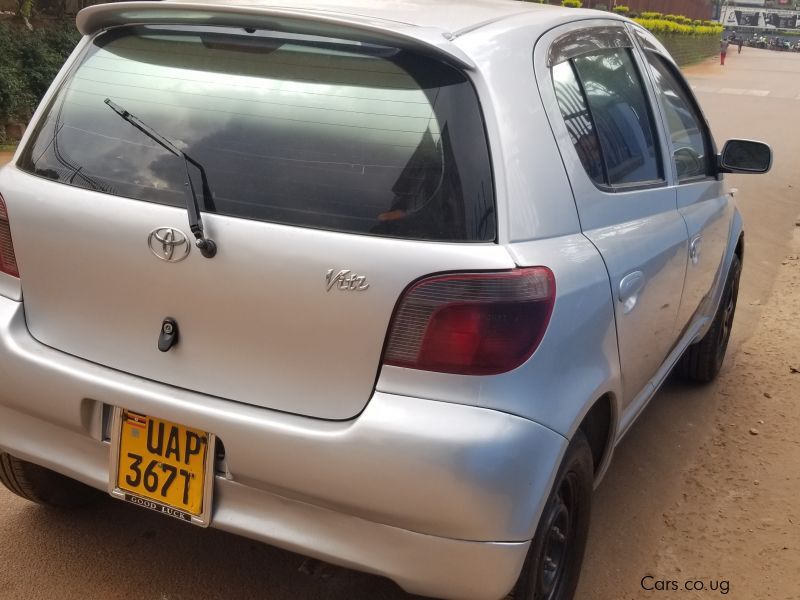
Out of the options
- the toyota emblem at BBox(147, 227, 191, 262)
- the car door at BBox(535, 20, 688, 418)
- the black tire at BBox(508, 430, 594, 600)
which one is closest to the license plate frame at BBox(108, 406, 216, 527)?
the toyota emblem at BBox(147, 227, 191, 262)

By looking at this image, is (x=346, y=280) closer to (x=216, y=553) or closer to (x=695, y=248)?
(x=216, y=553)

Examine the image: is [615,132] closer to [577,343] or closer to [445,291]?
[577,343]

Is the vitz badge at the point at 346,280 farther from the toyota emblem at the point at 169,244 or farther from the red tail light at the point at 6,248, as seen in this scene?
the red tail light at the point at 6,248

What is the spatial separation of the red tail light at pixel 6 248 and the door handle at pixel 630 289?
1.68 m

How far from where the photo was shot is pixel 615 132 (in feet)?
9.96

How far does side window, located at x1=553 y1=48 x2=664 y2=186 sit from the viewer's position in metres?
2.71

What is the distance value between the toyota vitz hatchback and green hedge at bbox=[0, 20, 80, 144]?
8970 millimetres

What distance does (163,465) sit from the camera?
2.30 m

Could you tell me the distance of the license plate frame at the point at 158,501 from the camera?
224 centimetres

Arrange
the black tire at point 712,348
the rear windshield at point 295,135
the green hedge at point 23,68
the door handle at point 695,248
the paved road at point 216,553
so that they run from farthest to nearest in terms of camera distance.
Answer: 1. the green hedge at point 23,68
2. the black tire at point 712,348
3. the door handle at point 695,248
4. the paved road at point 216,553
5. the rear windshield at point 295,135

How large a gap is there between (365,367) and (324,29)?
850 millimetres

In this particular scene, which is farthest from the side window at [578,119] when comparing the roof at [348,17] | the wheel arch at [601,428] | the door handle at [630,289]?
the wheel arch at [601,428]

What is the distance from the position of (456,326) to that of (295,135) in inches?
24.8

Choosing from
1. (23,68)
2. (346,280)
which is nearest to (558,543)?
(346,280)
